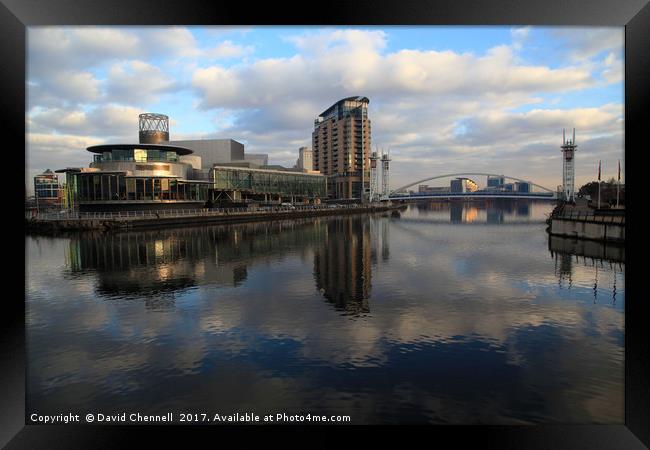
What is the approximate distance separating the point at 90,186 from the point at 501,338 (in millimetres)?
80497

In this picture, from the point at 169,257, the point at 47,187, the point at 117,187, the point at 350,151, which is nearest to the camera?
the point at 169,257

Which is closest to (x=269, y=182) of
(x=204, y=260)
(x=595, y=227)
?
(x=204, y=260)

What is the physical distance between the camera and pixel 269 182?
396 ft

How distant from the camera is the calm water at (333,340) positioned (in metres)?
11.1

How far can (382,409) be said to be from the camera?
10.6m

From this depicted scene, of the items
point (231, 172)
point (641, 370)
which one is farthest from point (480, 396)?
point (231, 172)

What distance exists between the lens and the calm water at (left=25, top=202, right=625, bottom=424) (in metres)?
11.1

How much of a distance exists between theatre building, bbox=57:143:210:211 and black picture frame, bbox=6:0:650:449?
74.3 m

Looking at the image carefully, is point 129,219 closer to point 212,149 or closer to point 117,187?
point 117,187

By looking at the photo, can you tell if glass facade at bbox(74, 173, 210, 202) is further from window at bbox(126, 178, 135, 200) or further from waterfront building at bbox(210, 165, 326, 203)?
waterfront building at bbox(210, 165, 326, 203)

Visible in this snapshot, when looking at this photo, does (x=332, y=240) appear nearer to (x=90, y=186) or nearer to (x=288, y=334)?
(x=288, y=334)

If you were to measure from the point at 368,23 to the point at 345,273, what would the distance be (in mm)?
24330

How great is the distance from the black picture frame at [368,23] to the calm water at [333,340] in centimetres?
370

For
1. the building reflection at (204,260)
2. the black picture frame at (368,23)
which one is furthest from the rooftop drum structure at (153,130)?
the black picture frame at (368,23)
